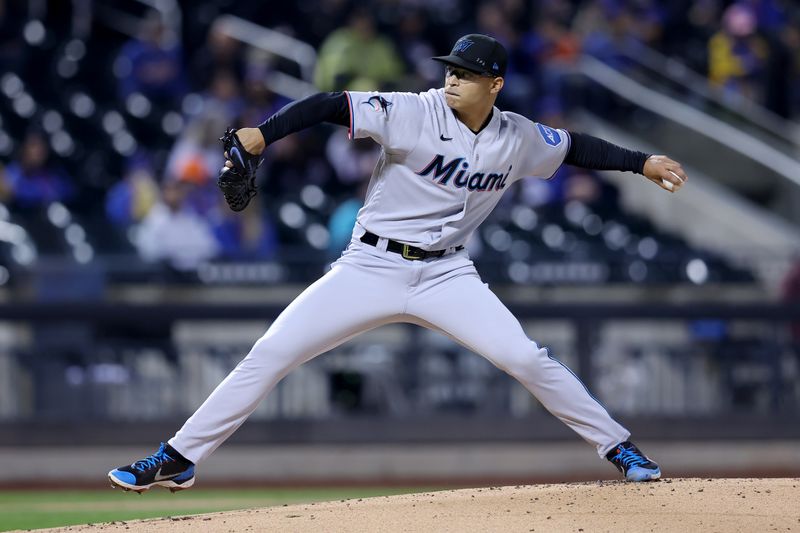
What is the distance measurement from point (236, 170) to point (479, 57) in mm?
1126

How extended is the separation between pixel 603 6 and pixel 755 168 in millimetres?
2791

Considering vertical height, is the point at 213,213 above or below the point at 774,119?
below

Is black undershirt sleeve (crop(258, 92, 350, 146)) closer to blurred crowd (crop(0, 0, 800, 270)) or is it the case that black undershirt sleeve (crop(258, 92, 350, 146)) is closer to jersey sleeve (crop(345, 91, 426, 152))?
jersey sleeve (crop(345, 91, 426, 152))

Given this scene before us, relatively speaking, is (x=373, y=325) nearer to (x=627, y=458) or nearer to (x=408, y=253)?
(x=408, y=253)

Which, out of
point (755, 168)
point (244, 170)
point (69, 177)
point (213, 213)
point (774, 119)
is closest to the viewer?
point (244, 170)

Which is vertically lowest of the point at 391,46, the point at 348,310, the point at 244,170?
the point at 348,310

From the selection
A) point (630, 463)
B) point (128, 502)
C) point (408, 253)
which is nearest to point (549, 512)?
point (630, 463)

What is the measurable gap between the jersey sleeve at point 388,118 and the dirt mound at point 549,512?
1.49 metres

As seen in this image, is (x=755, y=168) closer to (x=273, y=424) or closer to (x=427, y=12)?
(x=427, y=12)

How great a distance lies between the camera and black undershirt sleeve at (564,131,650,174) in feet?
19.7

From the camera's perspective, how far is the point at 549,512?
17.9 feet

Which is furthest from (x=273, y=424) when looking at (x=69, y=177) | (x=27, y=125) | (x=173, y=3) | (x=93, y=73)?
(x=173, y=3)

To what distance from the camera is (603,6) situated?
48.2ft

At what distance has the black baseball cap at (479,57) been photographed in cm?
556
